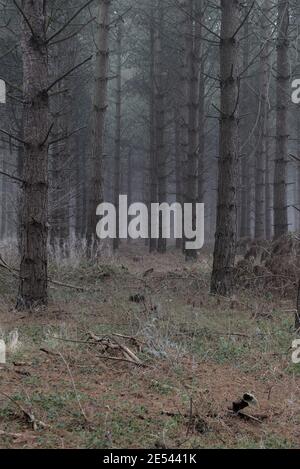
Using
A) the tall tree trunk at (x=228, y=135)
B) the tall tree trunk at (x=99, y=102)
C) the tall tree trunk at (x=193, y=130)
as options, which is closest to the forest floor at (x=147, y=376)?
the tall tree trunk at (x=228, y=135)

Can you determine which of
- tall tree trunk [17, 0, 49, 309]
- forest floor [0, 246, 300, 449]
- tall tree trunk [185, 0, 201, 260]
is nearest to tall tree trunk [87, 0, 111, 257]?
tall tree trunk [185, 0, 201, 260]

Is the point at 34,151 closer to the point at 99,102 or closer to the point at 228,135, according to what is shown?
the point at 228,135

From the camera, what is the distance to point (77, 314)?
673 cm

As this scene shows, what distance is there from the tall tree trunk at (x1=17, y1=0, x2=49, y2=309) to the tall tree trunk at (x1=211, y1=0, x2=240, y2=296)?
9.40 ft

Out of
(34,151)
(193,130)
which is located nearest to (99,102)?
(193,130)

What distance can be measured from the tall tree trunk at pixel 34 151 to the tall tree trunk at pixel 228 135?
9.40 ft

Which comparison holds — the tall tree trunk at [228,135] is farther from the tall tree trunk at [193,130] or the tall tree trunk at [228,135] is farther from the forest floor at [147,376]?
the tall tree trunk at [193,130]

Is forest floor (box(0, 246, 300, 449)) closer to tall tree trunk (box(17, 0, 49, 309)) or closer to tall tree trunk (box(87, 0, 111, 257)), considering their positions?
tall tree trunk (box(17, 0, 49, 309))

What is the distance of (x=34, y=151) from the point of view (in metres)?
6.52

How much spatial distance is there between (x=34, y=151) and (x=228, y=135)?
311cm

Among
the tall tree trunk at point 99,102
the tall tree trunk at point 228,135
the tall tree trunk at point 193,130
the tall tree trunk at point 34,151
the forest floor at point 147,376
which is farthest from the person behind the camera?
the tall tree trunk at point 193,130

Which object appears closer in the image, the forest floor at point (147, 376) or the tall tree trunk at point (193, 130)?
the forest floor at point (147, 376)

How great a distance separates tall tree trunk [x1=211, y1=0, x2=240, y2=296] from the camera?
821 centimetres

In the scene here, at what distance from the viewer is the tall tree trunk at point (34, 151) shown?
21.4ft
